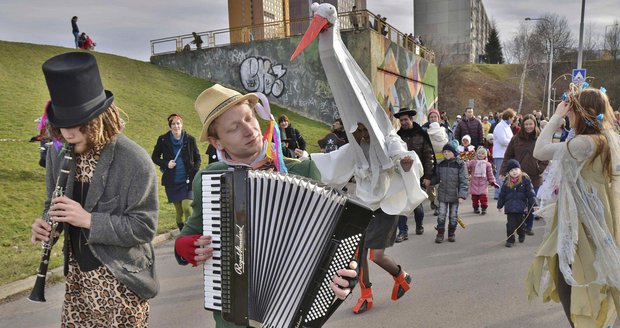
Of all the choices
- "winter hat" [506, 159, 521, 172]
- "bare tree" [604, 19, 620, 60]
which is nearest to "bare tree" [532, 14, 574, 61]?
"bare tree" [604, 19, 620, 60]

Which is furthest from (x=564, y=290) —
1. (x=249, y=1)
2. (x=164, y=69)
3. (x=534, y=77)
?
(x=534, y=77)

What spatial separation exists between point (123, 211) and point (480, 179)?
791 centimetres

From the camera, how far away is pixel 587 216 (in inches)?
141

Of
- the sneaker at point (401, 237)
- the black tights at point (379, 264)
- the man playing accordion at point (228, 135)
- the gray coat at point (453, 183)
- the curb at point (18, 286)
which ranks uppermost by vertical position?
the man playing accordion at point (228, 135)

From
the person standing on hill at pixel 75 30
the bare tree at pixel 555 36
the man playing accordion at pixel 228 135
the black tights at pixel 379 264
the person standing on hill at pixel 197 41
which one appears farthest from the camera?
the bare tree at pixel 555 36

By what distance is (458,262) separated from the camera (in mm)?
6336

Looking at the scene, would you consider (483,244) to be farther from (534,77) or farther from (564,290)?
(534,77)

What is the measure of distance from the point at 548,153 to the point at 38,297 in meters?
3.69

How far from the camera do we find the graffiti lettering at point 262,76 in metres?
24.3

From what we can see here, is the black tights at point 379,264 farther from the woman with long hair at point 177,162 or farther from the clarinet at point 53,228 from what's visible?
the woman with long hair at point 177,162

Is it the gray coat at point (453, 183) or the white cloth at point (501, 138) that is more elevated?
the white cloth at point (501, 138)

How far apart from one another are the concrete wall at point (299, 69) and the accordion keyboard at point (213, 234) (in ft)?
64.9

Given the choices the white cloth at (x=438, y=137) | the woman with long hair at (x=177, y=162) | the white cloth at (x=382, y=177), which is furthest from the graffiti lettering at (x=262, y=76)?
the white cloth at (x=382, y=177)

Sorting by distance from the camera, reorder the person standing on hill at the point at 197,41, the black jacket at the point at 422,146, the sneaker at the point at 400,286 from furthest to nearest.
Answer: the person standing on hill at the point at 197,41 → the black jacket at the point at 422,146 → the sneaker at the point at 400,286
